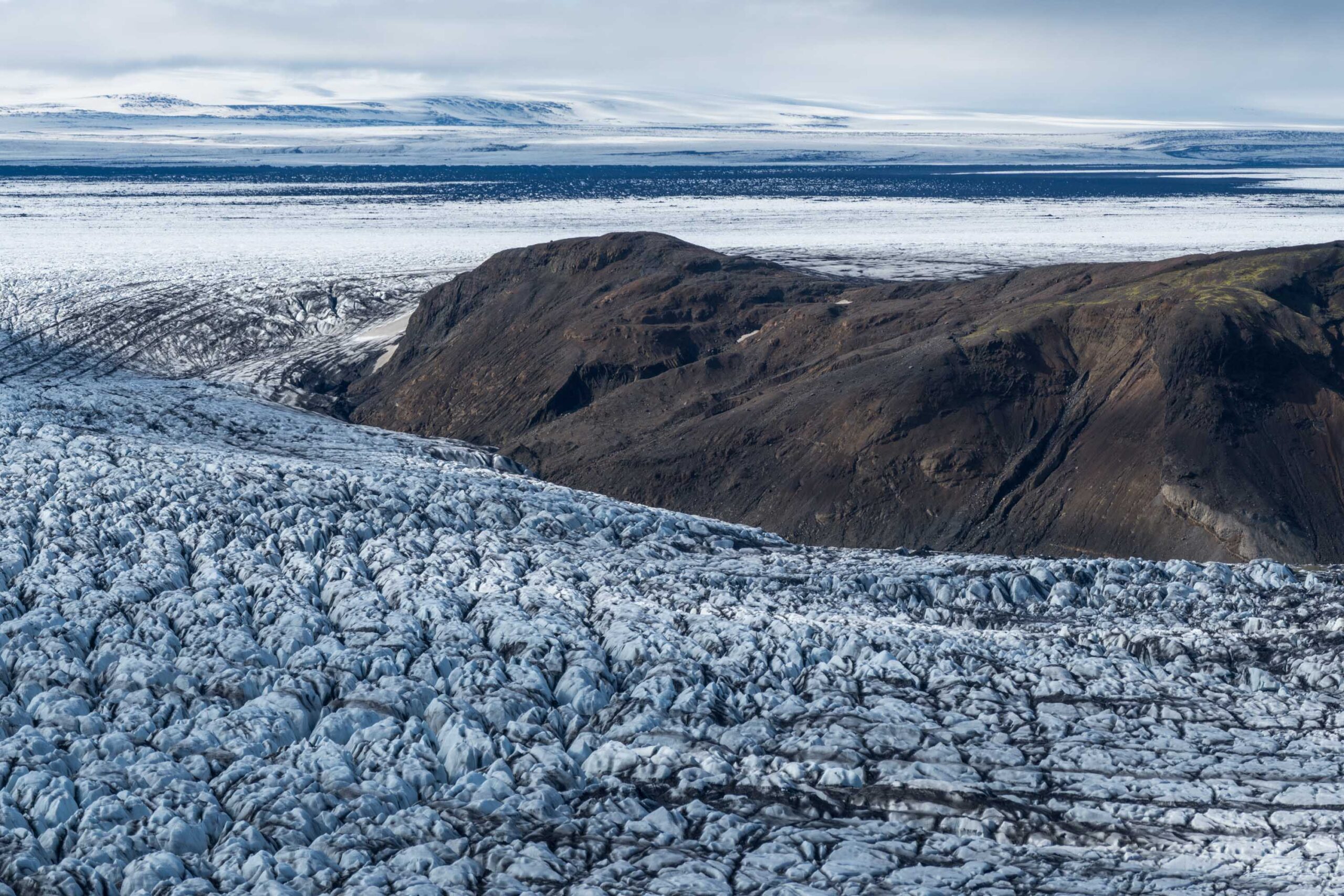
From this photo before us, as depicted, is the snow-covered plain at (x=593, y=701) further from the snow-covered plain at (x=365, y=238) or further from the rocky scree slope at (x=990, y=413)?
the snow-covered plain at (x=365, y=238)

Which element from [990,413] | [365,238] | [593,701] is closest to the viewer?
[593,701]

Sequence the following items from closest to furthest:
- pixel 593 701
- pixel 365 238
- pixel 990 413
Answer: pixel 593 701, pixel 990 413, pixel 365 238

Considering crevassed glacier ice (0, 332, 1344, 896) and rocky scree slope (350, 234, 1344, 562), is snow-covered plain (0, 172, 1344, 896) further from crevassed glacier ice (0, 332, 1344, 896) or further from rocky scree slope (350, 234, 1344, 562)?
rocky scree slope (350, 234, 1344, 562)

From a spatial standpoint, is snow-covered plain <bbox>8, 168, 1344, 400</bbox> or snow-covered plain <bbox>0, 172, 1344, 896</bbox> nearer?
snow-covered plain <bbox>0, 172, 1344, 896</bbox>

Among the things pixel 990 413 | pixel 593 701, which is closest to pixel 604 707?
pixel 593 701

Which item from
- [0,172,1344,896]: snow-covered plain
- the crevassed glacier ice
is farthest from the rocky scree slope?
the crevassed glacier ice

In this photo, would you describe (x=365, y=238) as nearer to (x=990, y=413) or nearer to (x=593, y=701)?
(x=990, y=413)

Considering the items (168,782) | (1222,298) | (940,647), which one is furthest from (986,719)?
(1222,298)
